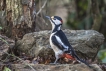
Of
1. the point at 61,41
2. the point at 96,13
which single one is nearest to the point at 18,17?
the point at 61,41

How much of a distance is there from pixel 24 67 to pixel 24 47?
0.95 metres

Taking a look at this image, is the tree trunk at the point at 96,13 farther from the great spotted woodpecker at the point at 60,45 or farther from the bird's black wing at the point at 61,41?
the bird's black wing at the point at 61,41

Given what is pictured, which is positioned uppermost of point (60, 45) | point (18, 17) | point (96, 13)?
point (18, 17)

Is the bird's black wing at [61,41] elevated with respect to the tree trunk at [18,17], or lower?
lower

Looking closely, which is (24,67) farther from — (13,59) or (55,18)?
(55,18)

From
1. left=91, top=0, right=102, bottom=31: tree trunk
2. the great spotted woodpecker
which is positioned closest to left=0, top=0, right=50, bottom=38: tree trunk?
the great spotted woodpecker

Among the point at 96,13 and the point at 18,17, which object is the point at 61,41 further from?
the point at 96,13

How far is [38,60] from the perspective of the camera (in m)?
5.40

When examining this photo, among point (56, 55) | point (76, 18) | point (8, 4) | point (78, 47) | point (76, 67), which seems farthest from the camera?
point (76, 18)

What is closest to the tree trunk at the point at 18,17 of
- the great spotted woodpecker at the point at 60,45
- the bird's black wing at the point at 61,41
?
the great spotted woodpecker at the point at 60,45

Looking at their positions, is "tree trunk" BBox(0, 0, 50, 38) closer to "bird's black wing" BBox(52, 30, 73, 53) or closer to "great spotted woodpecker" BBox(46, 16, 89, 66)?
"great spotted woodpecker" BBox(46, 16, 89, 66)

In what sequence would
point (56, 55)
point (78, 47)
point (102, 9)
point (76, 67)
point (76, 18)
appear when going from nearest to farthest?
point (76, 67)
point (56, 55)
point (78, 47)
point (102, 9)
point (76, 18)

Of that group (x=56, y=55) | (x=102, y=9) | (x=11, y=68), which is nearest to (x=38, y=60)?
(x=56, y=55)

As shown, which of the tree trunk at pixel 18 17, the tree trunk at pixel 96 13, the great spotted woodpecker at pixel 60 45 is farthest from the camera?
the tree trunk at pixel 96 13
